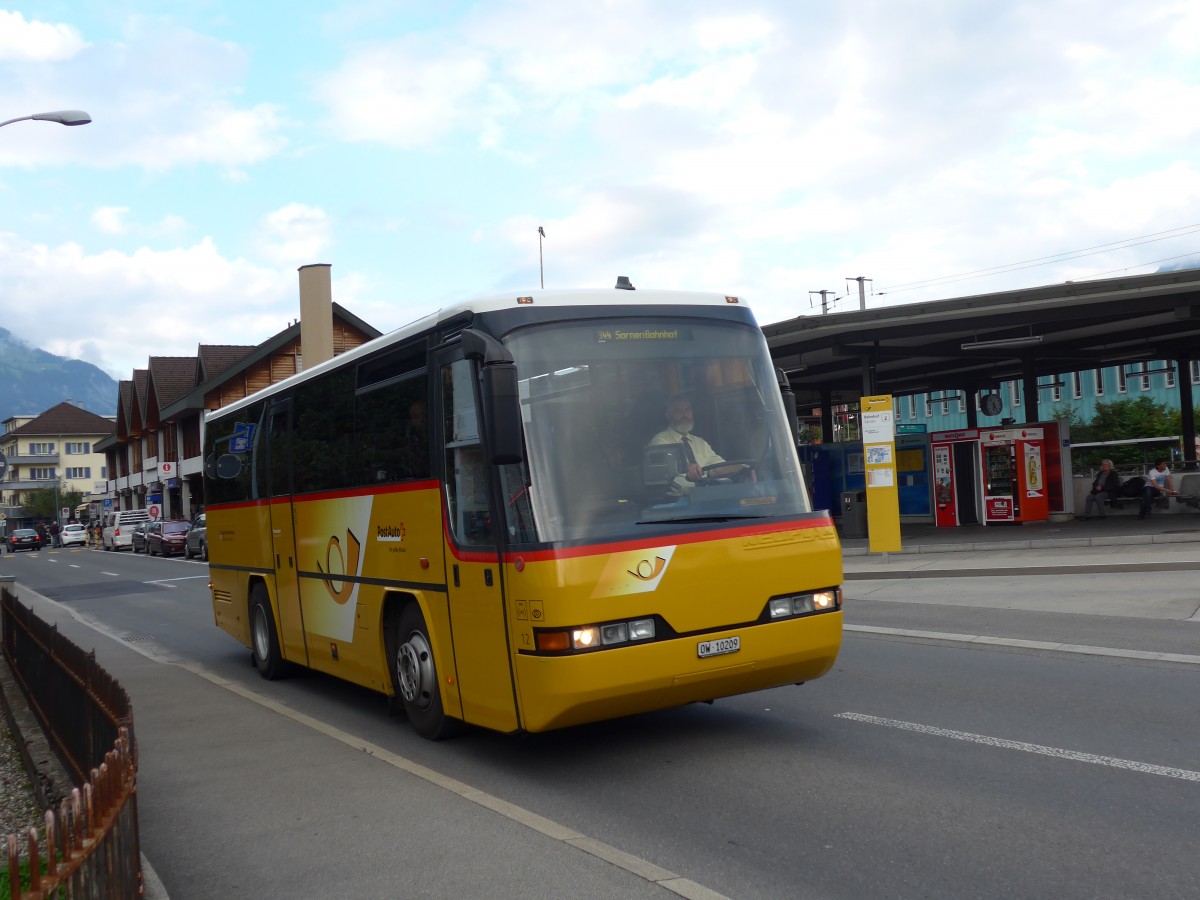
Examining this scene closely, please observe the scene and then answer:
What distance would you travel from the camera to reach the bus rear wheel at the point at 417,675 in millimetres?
7793

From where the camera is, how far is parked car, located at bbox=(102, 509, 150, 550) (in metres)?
59.8

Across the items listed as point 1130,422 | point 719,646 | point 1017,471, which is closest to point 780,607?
point 719,646

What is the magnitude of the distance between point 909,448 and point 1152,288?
30.5 ft

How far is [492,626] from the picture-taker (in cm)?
671

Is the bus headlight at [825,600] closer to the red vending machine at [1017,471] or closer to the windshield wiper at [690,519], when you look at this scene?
the windshield wiper at [690,519]

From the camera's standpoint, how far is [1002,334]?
28062mm

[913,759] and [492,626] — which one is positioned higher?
[492,626]

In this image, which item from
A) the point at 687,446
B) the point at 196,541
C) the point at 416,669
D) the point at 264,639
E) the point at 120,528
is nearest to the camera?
the point at 687,446

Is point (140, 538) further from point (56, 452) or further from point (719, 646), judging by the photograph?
point (56, 452)

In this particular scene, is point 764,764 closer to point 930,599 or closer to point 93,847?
point 93,847

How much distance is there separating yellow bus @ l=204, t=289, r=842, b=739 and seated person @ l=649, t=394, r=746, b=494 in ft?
0.05

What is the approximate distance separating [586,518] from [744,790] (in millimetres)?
1705

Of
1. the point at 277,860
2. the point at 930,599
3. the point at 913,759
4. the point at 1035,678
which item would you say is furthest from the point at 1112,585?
the point at 277,860

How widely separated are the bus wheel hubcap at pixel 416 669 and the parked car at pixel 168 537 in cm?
3989
